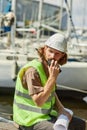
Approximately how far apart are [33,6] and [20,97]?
1426cm

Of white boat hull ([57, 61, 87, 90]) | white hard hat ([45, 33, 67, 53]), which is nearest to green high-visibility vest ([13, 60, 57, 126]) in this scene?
white hard hat ([45, 33, 67, 53])

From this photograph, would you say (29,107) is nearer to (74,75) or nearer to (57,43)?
(57,43)

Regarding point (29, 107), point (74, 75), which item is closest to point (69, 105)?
point (74, 75)

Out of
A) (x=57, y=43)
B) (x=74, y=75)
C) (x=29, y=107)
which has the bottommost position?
(x=74, y=75)

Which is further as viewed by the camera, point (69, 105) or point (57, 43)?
point (69, 105)

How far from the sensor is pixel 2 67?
33.7ft

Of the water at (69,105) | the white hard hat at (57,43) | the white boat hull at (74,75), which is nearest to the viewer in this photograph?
the white hard hat at (57,43)

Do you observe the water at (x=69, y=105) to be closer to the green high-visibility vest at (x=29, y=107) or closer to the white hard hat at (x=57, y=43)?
the green high-visibility vest at (x=29, y=107)

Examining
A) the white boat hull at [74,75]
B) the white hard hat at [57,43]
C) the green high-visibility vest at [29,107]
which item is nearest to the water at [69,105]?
the white boat hull at [74,75]

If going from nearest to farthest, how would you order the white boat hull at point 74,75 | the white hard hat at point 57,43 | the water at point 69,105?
the white hard hat at point 57,43, the water at point 69,105, the white boat hull at point 74,75

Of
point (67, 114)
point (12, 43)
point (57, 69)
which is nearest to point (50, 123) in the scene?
point (67, 114)

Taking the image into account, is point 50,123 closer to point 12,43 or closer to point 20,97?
point 20,97

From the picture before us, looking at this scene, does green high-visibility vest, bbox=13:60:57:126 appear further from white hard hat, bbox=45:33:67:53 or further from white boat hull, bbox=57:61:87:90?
white boat hull, bbox=57:61:87:90

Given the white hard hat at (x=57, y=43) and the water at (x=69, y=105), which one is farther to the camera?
the water at (x=69, y=105)
